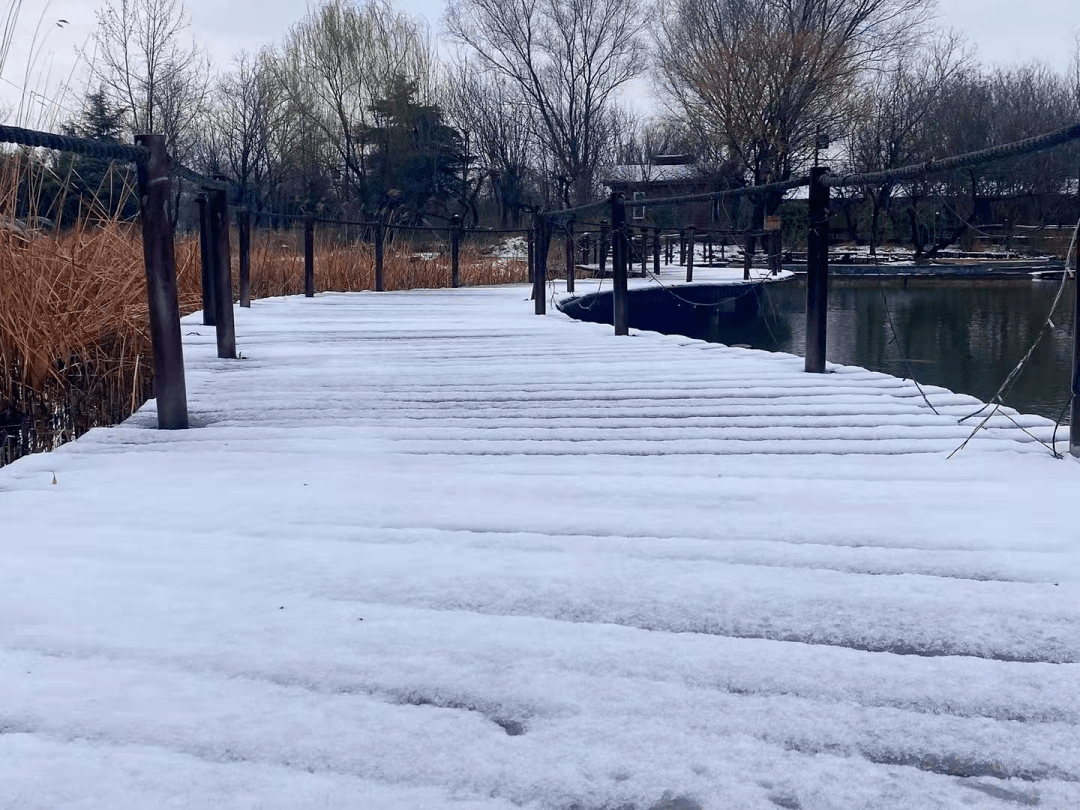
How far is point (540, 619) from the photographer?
50.8 inches

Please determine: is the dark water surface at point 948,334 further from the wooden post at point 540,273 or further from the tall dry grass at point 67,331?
the tall dry grass at point 67,331

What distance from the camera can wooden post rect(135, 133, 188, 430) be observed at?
7.79 feet

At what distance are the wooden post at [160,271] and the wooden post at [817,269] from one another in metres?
2.00

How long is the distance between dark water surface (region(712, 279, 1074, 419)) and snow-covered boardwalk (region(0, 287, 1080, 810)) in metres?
3.44

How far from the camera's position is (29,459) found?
6.93 feet

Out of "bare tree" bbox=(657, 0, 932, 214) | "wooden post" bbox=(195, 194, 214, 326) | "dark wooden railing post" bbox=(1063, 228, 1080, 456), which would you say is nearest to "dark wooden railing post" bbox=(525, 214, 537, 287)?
"wooden post" bbox=(195, 194, 214, 326)

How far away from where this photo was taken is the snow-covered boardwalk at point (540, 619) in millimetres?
930

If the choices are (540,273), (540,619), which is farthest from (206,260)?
(540,619)

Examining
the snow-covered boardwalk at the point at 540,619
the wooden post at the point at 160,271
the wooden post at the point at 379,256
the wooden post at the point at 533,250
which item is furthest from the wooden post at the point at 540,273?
the wooden post at the point at 160,271

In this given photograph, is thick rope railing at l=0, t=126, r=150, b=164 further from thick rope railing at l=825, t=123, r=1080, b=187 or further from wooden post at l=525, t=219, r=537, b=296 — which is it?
wooden post at l=525, t=219, r=537, b=296

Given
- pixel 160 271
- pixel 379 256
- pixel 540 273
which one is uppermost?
pixel 379 256

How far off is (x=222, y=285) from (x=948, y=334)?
8579mm

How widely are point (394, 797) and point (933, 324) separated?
11.5m

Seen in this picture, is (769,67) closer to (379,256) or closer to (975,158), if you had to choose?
(379,256)
